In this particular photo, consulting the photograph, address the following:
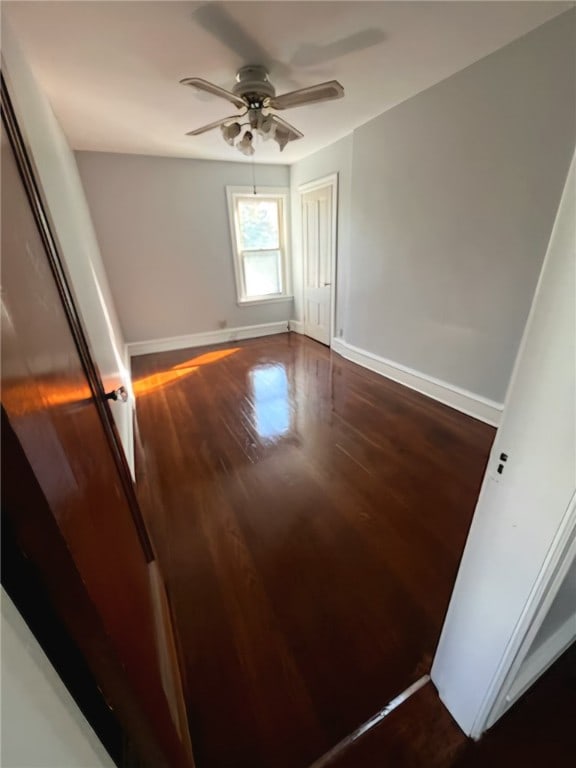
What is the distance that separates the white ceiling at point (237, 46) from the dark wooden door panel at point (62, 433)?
69.6 inches

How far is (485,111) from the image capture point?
2.21 meters

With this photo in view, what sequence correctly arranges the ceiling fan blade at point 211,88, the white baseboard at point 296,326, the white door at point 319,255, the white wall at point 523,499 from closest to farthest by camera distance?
the white wall at point 523,499, the ceiling fan blade at point 211,88, the white door at point 319,255, the white baseboard at point 296,326

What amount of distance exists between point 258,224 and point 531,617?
509cm

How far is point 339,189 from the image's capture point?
376cm

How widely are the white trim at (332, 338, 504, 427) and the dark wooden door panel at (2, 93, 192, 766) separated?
2676 mm

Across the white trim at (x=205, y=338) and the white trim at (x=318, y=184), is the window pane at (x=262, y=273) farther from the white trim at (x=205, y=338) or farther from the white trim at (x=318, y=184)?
the white trim at (x=318, y=184)

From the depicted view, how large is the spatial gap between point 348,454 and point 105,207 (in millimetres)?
4029

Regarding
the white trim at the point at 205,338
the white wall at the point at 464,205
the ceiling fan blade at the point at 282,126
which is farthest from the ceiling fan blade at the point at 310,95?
the white trim at the point at 205,338

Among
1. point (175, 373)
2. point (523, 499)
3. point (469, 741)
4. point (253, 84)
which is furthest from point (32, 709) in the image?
point (175, 373)

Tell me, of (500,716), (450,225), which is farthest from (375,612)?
(450,225)

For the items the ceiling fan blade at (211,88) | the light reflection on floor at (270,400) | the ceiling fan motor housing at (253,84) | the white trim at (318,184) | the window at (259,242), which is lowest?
the light reflection on floor at (270,400)

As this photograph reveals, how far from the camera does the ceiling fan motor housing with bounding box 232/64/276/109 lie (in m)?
2.08

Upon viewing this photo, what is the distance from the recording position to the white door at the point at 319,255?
403 cm

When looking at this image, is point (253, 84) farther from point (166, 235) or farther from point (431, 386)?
point (431, 386)
